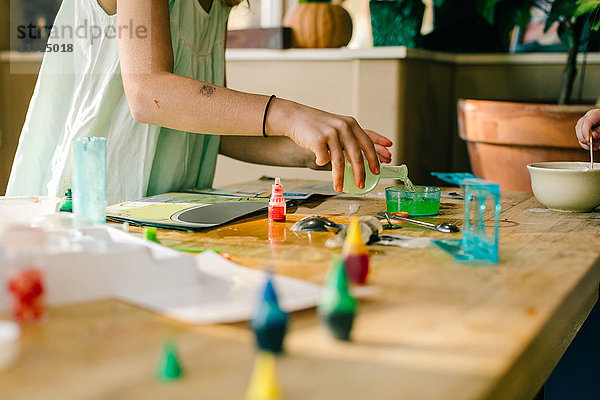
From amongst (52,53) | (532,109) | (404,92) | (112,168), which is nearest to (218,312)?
(112,168)

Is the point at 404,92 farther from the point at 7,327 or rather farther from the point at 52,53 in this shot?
the point at 7,327

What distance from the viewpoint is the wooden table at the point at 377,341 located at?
1.58 ft

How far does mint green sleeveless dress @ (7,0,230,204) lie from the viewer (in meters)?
1.45

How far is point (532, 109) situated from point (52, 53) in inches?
49.8

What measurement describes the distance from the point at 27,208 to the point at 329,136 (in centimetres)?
47

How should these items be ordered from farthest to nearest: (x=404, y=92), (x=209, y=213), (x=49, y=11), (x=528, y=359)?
(x=49, y=11) < (x=404, y=92) < (x=209, y=213) < (x=528, y=359)

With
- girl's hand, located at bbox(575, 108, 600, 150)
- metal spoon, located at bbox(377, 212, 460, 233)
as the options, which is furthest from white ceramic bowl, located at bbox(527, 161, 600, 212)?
metal spoon, located at bbox(377, 212, 460, 233)

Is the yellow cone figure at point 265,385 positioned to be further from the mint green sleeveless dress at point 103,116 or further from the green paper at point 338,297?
the mint green sleeveless dress at point 103,116

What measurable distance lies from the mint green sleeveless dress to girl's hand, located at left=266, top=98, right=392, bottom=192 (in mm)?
462

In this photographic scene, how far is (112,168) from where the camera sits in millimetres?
1482

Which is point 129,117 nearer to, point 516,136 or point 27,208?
point 27,208

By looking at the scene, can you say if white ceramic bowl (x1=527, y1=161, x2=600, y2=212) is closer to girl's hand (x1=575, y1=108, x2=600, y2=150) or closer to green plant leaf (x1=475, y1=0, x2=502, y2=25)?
girl's hand (x1=575, y1=108, x2=600, y2=150)

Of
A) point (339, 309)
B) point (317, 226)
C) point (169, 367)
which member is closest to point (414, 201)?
point (317, 226)

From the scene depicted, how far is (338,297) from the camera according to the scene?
0.57 meters
